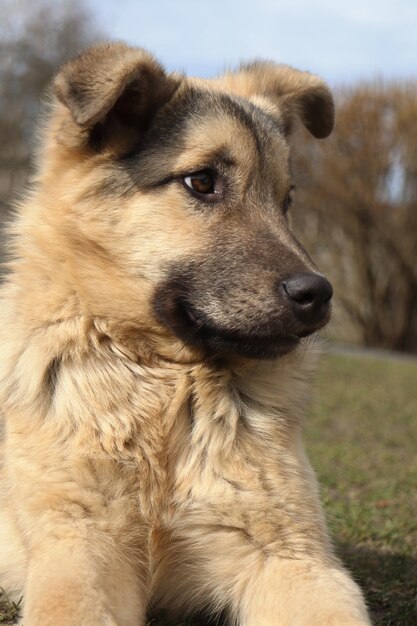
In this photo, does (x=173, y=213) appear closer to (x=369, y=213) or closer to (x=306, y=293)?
(x=306, y=293)

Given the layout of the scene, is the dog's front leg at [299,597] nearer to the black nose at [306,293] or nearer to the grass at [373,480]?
the grass at [373,480]

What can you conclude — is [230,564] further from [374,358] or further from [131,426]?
[374,358]

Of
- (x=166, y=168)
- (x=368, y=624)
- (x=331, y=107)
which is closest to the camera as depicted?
(x=368, y=624)

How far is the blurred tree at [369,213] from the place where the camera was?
22.4 m

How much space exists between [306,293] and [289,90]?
1.95 m

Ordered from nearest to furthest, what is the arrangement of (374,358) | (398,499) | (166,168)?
1. (166,168)
2. (398,499)
3. (374,358)

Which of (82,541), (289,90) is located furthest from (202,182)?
(82,541)

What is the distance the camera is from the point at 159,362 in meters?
3.90

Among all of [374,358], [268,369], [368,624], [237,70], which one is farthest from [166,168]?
[374,358]

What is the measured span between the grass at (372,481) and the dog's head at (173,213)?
3.70ft

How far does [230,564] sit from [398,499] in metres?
3.62

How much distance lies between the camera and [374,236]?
75.2 feet

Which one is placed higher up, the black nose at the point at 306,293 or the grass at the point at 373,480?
the black nose at the point at 306,293

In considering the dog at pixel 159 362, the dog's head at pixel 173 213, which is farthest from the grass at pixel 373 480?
the dog's head at pixel 173 213
